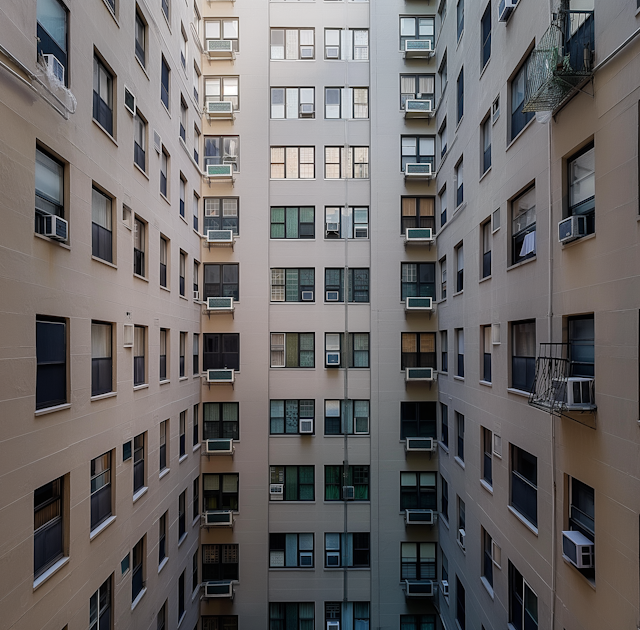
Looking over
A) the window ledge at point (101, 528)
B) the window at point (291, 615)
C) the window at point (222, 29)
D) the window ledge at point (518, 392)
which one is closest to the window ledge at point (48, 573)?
the window ledge at point (101, 528)

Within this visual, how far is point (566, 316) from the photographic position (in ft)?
28.1

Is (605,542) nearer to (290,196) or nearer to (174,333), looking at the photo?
(174,333)

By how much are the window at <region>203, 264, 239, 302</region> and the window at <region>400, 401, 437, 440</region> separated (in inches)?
327

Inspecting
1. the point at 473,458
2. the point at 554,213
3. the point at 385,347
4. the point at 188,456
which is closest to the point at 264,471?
the point at 188,456

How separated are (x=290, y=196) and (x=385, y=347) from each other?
24.1 feet

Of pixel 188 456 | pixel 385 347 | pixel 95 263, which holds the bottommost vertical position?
pixel 188 456

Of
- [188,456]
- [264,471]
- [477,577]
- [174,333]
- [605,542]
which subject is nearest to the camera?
[605,542]

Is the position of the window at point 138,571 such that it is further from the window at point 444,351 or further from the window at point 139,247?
the window at point 444,351

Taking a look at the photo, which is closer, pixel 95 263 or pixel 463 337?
pixel 95 263

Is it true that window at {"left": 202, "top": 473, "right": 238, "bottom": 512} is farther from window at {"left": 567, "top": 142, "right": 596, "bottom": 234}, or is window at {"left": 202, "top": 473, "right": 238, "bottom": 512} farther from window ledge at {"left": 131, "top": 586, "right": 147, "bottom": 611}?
window at {"left": 567, "top": 142, "right": 596, "bottom": 234}

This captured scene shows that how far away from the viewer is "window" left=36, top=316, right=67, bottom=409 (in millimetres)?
7699

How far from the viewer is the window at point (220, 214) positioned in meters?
19.3

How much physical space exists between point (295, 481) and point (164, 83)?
589 inches

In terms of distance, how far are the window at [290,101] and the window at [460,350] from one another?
10795 millimetres
